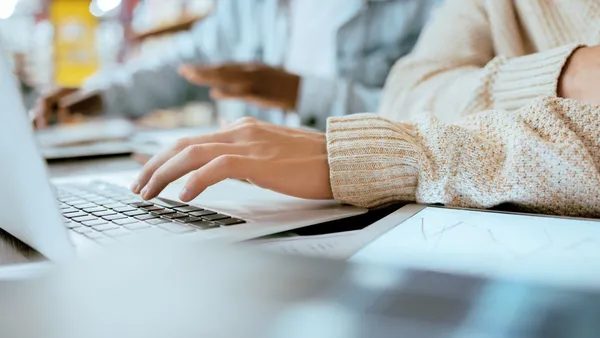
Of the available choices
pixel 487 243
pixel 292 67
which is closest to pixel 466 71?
pixel 487 243

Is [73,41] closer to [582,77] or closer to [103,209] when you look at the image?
[103,209]

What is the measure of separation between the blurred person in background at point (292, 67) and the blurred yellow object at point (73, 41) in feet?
2.72

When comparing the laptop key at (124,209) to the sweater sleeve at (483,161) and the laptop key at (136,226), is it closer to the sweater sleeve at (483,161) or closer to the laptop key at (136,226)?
the laptop key at (136,226)

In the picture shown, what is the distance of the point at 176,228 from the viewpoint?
36 cm

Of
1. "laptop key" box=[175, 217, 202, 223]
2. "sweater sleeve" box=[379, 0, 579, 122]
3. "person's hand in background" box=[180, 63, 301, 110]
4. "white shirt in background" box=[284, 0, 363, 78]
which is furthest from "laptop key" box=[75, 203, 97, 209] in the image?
"white shirt in background" box=[284, 0, 363, 78]

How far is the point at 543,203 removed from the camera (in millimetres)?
418

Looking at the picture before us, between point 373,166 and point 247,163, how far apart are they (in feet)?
0.34

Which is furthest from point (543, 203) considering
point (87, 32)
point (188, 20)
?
point (87, 32)

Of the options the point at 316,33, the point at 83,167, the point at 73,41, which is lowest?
the point at 83,167

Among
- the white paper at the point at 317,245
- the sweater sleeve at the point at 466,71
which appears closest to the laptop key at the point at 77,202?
the white paper at the point at 317,245

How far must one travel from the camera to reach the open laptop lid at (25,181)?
25 cm

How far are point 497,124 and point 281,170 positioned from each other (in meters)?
0.19

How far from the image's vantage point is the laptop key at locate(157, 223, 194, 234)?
0.35m

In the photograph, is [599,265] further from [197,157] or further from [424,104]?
[424,104]
